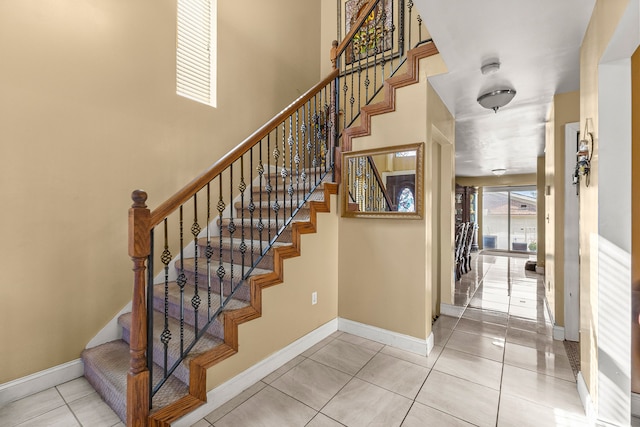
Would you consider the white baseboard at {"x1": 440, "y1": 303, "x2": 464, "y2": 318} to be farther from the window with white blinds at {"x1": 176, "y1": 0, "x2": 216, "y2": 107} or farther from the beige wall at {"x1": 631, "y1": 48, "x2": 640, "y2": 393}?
the window with white blinds at {"x1": 176, "y1": 0, "x2": 216, "y2": 107}

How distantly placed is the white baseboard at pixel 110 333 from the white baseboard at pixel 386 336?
1953mm

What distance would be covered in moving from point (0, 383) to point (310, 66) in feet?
14.9

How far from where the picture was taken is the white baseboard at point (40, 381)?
1.89m

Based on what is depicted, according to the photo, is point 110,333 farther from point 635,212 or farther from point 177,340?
point 635,212

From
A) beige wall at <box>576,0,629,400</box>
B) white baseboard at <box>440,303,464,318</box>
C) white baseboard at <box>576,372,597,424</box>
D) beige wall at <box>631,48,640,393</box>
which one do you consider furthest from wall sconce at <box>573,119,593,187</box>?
white baseboard at <box>440,303,464,318</box>

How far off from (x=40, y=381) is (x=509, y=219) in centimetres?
1147

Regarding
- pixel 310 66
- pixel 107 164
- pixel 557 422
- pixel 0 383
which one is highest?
pixel 310 66

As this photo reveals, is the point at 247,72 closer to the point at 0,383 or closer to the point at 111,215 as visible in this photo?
the point at 111,215

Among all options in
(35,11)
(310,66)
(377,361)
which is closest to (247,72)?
(310,66)

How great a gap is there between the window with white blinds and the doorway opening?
9.90 metres

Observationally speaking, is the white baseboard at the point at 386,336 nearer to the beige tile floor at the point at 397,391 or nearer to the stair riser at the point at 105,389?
the beige tile floor at the point at 397,391

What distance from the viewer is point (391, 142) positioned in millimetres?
2705

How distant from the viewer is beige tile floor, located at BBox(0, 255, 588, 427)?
176cm

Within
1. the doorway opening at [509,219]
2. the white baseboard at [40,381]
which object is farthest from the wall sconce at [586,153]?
the doorway opening at [509,219]
